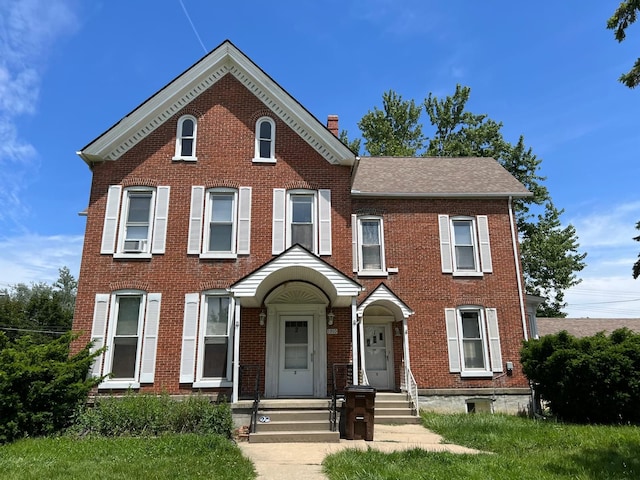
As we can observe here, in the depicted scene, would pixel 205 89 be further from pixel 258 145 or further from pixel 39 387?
pixel 39 387

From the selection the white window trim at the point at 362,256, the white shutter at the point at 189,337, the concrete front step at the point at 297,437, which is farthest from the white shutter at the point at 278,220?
the concrete front step at the point at 297,437

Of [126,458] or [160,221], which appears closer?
[126,458]

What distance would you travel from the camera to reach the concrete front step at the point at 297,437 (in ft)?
31.1

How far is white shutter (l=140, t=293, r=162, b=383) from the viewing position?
1183 cm

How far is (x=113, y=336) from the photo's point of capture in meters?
12.2

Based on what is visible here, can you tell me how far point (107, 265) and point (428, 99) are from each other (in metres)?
28.2

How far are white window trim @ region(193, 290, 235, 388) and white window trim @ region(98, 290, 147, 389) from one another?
153 cm

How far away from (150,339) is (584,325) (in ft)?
75.5

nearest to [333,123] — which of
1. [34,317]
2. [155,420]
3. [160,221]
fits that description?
[160,221]

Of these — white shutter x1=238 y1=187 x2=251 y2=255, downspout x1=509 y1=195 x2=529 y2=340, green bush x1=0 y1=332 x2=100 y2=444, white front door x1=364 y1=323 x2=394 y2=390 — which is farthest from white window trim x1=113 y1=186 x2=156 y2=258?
downspout x1=509 y1=195 x2=529 y2=340

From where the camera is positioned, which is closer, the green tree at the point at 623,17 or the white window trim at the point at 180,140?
the green tree at the point at 623,17

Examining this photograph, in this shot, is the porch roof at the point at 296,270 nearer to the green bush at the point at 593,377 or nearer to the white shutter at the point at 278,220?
the white shutter at the point at 278,220

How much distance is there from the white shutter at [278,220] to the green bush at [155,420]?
4530mm

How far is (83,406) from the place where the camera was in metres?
10.6
